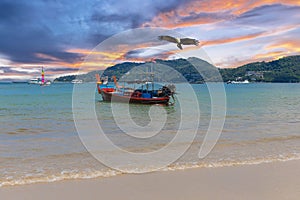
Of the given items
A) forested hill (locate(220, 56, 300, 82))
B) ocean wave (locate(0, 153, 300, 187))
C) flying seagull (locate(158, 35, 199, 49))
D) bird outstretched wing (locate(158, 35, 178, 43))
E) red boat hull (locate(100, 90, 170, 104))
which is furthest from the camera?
forested hill (locate(220, 56, 300, 82))

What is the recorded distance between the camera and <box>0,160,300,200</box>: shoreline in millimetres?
6016

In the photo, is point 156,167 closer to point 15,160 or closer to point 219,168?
point 219,168

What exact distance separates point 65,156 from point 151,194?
15.9 ft

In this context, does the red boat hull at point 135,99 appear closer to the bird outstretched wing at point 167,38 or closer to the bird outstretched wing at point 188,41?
the bird outstretched wing at point 188,41

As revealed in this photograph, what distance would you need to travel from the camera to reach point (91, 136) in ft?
47.4

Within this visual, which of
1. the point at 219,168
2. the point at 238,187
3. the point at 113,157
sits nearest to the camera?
the point at 238,187

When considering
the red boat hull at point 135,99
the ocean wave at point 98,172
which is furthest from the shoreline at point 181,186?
the red boat hull at point 135,99

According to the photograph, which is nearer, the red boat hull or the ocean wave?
the ocean wave

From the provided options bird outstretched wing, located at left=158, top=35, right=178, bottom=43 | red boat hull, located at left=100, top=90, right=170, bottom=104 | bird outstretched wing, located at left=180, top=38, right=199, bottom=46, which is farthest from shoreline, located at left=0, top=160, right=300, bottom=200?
red boat hull, located at left=100, top=90, right=170, bottom=104

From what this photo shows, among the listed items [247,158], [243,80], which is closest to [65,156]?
[247,158]

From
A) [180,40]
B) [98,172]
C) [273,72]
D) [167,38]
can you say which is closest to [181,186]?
[98,172]

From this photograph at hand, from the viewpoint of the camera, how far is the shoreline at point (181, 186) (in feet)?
19.7

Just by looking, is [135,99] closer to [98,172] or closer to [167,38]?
[167,38]

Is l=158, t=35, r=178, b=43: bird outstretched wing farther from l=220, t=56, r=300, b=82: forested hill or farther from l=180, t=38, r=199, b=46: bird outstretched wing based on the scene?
l=220, t=56, r=300, b=82: forested hill
